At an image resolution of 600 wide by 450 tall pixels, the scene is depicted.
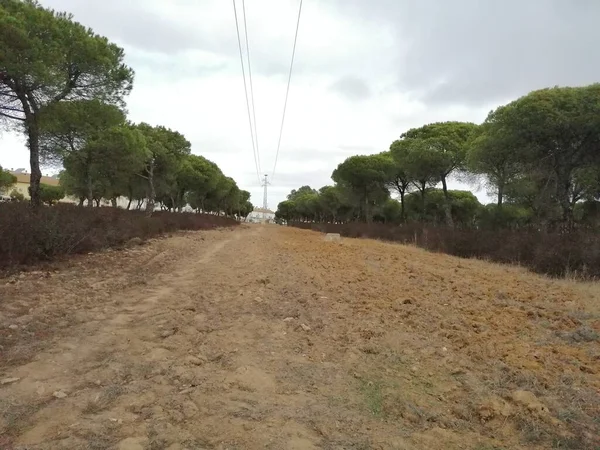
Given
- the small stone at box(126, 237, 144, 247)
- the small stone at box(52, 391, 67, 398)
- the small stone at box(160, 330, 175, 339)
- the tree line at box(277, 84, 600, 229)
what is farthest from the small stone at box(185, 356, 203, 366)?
the tree line at box(277, 84, 600, 229)

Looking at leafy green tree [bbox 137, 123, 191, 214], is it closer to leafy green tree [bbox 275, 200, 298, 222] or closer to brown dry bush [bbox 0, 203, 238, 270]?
brown dry bush [bbox 0, 203, 238, 270]

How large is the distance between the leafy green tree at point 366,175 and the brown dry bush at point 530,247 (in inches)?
612

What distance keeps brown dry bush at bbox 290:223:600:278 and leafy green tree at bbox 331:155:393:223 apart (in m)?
15.5

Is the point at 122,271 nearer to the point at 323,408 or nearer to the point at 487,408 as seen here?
the point at 323,408

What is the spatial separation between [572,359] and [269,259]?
8.80 metres

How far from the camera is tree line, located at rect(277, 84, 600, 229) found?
14734 mm

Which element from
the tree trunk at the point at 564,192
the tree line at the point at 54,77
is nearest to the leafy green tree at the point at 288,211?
the tree trunk at the point at 564,192

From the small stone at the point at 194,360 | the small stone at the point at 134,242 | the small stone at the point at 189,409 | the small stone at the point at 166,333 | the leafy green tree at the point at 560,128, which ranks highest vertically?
the leafy green tree at the point at 560,128

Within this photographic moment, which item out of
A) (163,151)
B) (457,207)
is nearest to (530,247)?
(163,151)

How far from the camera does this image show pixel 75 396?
312cm

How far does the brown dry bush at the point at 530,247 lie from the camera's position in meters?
10.3

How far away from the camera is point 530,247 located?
1241 centimetres

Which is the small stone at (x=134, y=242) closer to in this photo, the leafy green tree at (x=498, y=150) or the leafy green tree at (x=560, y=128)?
the leafy green tree at (x=498, y=150)

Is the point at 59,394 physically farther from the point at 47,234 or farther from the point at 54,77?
the point at 54,77
